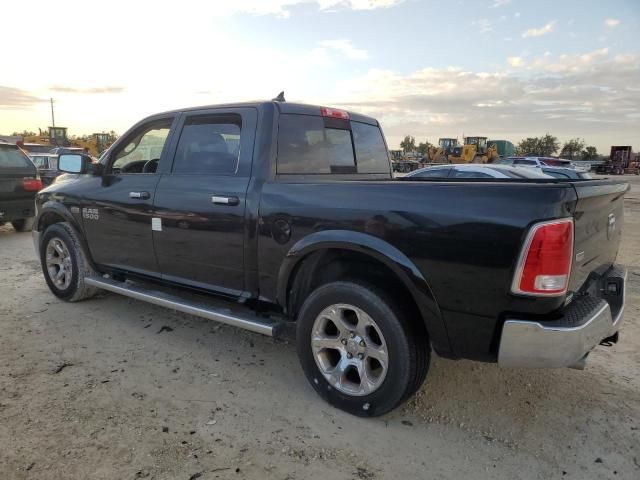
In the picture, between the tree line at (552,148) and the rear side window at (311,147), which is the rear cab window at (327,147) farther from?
the tree line at (552,148)

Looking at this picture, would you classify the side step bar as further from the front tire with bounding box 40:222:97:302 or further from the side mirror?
the side mirror

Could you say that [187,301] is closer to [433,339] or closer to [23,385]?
[23,385]

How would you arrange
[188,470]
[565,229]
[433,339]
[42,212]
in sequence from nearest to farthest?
[565,229] → [188,470] → [433,339] → [42,212]

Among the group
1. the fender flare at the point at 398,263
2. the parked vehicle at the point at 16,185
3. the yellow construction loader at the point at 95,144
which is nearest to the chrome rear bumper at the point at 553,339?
the fender flare at the point at 398,263

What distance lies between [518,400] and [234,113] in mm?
2839

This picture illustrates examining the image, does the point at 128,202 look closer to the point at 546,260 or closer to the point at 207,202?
the point at 207,202

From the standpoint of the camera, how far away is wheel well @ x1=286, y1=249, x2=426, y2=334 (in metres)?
2.80

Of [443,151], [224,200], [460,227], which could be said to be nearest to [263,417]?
[224,200]

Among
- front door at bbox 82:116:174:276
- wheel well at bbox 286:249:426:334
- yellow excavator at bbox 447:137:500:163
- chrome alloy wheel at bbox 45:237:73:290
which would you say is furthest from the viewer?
yellow excavator at bbox 447:137:500:163

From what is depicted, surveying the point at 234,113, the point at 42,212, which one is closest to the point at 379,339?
the point at 234,113

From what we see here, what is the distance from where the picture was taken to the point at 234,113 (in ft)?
11.7

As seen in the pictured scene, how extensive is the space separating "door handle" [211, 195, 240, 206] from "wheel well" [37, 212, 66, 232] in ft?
7.74

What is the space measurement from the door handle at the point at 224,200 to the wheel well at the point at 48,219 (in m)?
2.36

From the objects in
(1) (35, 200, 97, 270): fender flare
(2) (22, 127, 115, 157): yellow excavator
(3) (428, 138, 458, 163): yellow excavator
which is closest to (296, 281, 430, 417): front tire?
(1) (35, 200, 97, 270): fender flare
